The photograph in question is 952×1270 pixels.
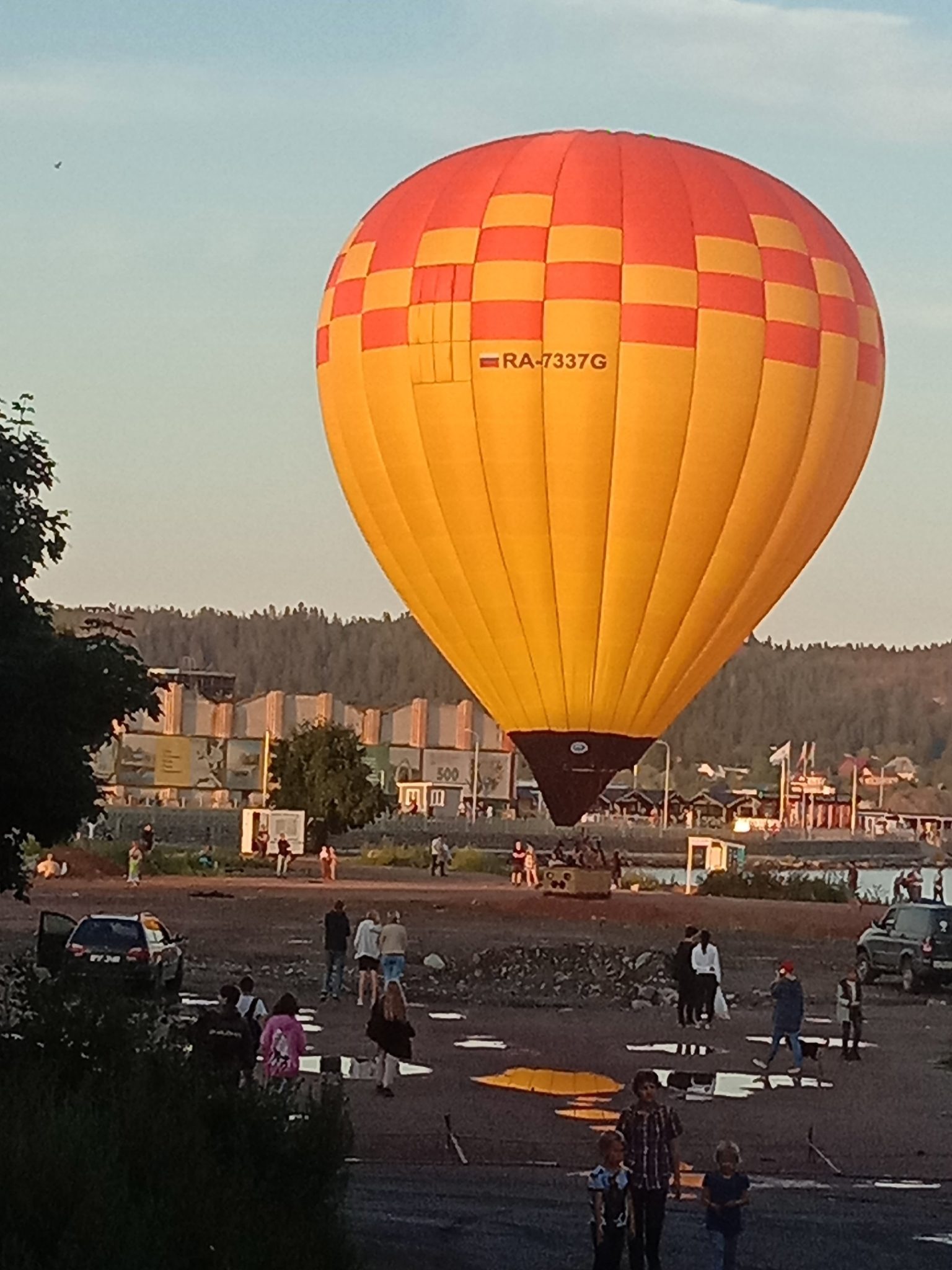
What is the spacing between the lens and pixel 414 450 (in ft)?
142

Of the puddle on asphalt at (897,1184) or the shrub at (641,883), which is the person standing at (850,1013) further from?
the shrub at (641,883)

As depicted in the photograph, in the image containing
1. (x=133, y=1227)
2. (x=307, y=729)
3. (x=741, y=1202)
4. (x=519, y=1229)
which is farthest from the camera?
(x=307, y=729)

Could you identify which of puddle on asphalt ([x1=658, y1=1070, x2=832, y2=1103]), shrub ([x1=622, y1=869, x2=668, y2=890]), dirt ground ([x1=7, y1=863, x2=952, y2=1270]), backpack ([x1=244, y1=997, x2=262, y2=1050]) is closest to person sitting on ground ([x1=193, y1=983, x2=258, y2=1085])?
backpack ([x1=244, y1=997, x2=262, y2=1050])

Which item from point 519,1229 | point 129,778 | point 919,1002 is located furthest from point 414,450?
point 129,778

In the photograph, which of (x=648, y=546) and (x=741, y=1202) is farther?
(x=648, y=546)

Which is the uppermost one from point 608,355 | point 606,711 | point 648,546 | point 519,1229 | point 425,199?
point 425,199

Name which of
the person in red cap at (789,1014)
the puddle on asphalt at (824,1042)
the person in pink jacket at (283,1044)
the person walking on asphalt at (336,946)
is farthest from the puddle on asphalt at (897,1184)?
the person walking on asphalt at (336,946)

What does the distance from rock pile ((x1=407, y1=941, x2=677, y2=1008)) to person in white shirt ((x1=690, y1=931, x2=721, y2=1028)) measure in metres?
2.60

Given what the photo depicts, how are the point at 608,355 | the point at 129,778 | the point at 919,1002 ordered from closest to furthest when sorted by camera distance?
the point at 919,1002 < the point at 608,355 < the point at 129,778

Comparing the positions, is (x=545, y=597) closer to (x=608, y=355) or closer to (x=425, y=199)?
(x=608, y=355)

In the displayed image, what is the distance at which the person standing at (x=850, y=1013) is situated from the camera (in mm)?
28156

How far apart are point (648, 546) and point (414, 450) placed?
4449mm

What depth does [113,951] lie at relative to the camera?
30219 mm

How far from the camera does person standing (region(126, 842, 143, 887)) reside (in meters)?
62.7
